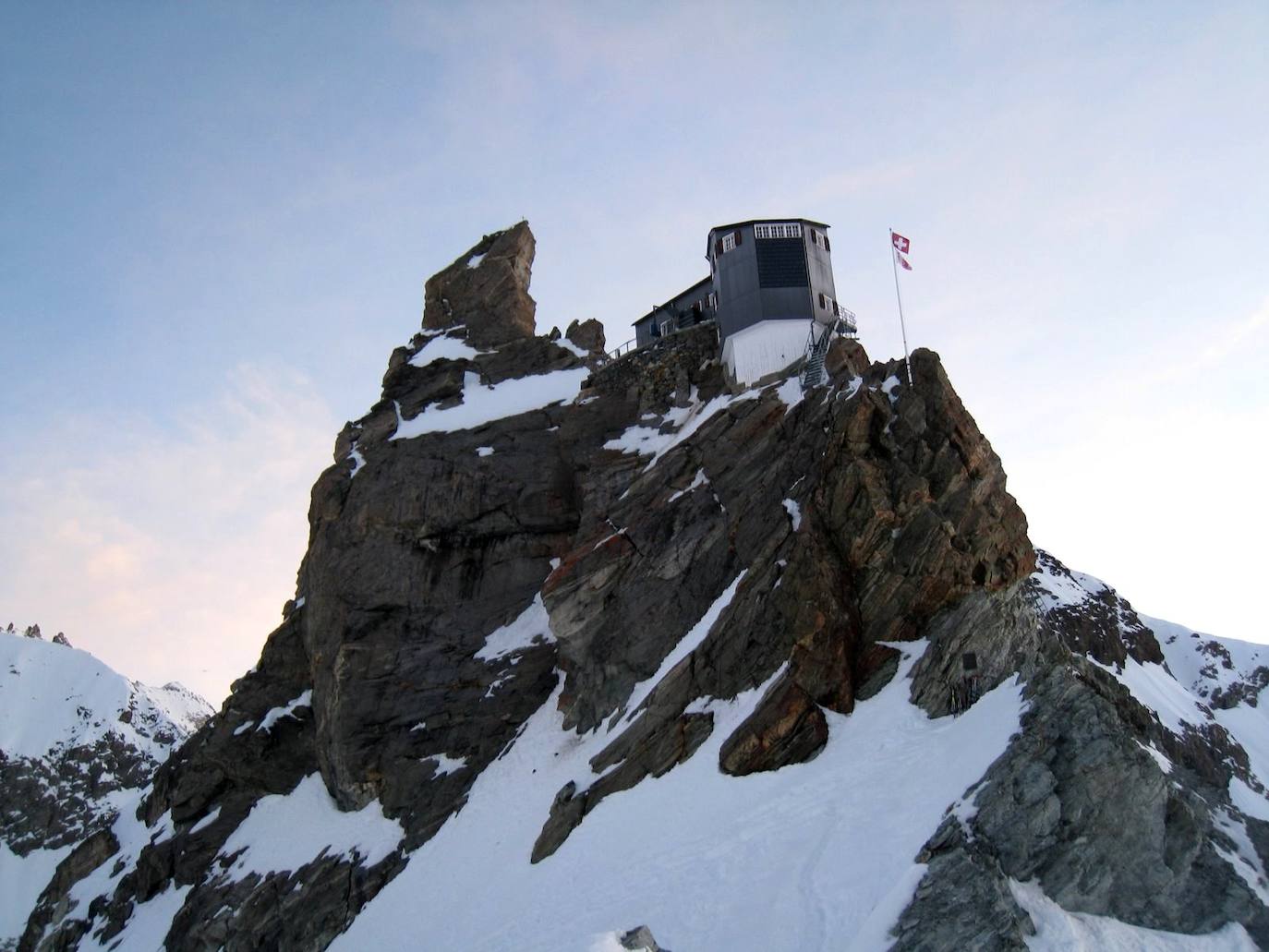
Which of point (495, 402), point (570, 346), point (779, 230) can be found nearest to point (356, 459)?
point (495, 402)

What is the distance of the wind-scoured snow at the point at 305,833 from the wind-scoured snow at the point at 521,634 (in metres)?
7.70

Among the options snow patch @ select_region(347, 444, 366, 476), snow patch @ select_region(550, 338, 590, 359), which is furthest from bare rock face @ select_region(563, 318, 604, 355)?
snow patch @ select_region(347, 444, 366, 476)

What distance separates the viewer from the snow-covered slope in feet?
291

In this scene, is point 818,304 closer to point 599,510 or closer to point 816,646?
point 599,510

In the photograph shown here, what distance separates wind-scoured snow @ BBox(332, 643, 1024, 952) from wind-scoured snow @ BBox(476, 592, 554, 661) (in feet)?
27.8

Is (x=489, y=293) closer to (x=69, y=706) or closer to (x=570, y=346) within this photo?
(x=570, y=346)

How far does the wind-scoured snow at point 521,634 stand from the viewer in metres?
40.0

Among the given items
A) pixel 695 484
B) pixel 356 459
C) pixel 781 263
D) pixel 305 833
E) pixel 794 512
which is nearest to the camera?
pixel 794 512

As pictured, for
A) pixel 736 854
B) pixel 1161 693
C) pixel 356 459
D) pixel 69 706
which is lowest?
pixel 736 854

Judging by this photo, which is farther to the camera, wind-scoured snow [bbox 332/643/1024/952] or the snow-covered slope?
the snow-covered slope

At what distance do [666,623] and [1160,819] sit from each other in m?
16.9

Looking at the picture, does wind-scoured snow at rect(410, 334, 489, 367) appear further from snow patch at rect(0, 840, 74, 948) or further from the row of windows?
snow patch at rect(0, 840, 74, 948)

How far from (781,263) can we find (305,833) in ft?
107

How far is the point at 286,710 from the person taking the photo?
4572 cm
